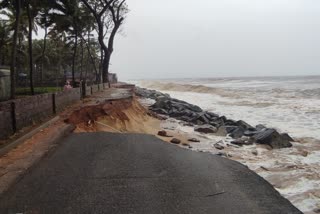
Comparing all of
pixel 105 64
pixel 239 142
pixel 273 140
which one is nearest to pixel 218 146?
pixel 239 142

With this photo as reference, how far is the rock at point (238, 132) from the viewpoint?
15303mm

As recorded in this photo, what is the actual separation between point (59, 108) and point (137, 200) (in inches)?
381

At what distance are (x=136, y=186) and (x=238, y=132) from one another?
992cm

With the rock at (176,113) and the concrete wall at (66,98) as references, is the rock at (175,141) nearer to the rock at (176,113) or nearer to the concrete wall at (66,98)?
the concrete wall at (66,98)

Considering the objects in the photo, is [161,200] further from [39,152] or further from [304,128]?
[304,128]

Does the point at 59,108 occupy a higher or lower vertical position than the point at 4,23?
lower

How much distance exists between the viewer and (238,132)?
51.8ft

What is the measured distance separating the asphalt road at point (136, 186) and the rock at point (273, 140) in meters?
4.48

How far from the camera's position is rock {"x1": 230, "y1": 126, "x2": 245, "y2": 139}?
50.2 ft

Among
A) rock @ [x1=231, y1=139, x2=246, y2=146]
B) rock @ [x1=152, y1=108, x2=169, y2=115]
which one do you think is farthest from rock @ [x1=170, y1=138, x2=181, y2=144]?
rock @ [x1=152, y1=108, x2=169, y2=115]

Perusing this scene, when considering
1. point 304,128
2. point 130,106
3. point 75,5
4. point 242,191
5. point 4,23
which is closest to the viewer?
point 242,191

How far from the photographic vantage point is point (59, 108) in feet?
48.7

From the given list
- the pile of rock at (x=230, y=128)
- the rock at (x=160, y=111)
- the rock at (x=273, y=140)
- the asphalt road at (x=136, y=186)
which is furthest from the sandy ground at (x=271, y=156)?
the rock at (x=160, y=111)

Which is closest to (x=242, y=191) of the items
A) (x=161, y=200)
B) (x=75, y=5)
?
(x=161, y=200)
